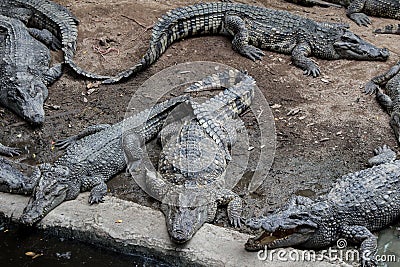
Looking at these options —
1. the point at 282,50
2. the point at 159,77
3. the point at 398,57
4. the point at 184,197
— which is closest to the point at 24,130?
the point at 159,77

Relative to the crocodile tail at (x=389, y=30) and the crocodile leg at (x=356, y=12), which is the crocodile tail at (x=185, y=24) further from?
the crocodile tail at (x=389, y=30)

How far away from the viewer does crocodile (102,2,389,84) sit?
22.6ft

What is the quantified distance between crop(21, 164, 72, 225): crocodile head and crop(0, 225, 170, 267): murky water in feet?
0.44

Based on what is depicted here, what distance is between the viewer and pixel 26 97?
600 cm

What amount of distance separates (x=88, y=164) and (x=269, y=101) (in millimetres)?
2225

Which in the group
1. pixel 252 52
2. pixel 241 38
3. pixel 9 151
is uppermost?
pixel 241 38

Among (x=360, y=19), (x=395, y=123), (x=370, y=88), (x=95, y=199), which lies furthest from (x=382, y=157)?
(x=360, y=19)

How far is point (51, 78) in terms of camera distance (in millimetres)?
6523

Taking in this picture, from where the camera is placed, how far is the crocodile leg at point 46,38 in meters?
7.32

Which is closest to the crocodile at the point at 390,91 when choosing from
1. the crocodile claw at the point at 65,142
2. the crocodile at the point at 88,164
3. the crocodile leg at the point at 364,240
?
the crocodile leg at the point at 364,240

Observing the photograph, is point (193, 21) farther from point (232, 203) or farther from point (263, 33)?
point (232, 203)

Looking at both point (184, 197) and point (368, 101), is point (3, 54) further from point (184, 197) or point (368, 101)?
point (368, 101)

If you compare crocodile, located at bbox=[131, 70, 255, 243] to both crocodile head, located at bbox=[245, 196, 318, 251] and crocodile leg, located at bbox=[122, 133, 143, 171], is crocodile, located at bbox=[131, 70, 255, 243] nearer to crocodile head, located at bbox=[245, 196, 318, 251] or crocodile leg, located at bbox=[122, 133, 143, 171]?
crocodile leg, located at bbox=[122, 133, 143, 171]

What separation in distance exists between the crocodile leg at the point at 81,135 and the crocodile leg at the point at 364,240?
100 inches
